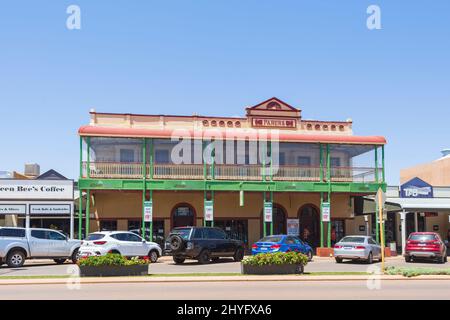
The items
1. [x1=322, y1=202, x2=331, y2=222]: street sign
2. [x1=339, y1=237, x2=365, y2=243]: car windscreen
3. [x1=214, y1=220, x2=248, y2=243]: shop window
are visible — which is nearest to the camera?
[x1=339, y1=237, x2=365, y2=243]: car windscreen

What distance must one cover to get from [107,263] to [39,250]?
729 centimetres

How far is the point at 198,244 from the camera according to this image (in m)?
23.5

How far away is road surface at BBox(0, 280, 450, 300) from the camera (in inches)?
503

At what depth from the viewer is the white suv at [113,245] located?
22.5 metres

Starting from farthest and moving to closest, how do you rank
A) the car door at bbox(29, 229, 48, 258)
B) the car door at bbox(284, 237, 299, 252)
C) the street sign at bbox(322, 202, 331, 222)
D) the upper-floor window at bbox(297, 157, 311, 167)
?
the upper-floor window at bbox(297, 157, 311, 167)
the street sign at bbox(322, 202, 331, 222)
the car door at bbox(284, 237, 299, 252)
the car door at bbox(29, 229, 48, 258)

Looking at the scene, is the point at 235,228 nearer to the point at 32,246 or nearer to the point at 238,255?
the point at 238,255

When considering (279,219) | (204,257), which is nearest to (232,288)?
(204,257)

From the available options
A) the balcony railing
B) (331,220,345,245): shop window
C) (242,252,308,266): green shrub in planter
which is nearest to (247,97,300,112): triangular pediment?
the balcony railing

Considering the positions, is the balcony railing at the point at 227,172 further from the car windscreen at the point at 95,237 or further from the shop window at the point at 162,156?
the car windscreen at the point at 95,237

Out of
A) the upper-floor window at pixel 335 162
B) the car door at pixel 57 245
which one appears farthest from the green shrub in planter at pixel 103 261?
the upper-floor window at pixel 335 162

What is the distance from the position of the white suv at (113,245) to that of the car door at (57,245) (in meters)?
1.29

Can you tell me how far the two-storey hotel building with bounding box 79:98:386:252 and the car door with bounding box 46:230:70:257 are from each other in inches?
189

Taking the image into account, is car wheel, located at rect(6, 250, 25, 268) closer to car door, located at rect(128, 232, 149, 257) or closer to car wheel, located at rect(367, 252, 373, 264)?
car door, located at rect(128, 232, 149, 257)

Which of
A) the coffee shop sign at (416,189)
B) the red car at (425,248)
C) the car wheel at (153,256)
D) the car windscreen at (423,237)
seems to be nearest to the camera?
the car wheel at (153,256)
